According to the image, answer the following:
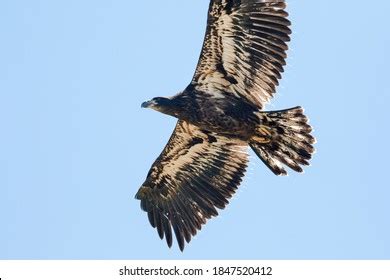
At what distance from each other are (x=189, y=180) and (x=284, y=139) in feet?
6.92

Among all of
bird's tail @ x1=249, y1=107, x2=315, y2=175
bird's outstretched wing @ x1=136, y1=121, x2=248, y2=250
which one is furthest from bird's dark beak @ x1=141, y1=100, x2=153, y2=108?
Answer: bird's tail @ x1=249, y1=107, x2=315, y2=175

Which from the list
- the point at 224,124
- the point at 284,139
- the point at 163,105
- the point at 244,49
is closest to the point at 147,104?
the point at 163,105

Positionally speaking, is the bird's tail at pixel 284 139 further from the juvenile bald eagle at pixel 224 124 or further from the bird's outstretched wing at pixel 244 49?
the bird's outstretched wing at pixel 244 49

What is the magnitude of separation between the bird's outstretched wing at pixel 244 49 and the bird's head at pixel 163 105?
1.87ft

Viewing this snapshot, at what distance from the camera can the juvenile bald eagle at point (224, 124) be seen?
17.1 meters

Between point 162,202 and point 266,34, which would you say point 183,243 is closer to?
point 162,202

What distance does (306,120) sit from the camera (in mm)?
17453

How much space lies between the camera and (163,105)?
17516 millimetres

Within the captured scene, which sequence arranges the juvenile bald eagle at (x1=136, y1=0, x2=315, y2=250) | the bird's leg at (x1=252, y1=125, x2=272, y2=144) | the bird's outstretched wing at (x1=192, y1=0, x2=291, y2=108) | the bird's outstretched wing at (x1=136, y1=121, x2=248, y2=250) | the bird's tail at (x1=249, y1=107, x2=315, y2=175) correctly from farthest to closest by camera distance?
the bird's outstretched wing at (x1=136, y1=121, x2=248, y2=250)
the bird's leg at (x1=252, y1=125, x2=272, y2=144)
the bird's tail at (x1=249, y1=107, x2=315, y2=175)
the juvenile bald eagle at (x1=136, y1=0, x2=315, y2=250)
the bird's outstretched wing at (x1=192, y1=0, x2=291, y2=108)

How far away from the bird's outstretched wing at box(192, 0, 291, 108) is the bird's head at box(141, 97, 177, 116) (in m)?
0.57

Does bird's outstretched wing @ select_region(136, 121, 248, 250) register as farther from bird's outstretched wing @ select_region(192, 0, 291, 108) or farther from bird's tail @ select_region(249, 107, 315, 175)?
bird's outstretched wing @ select_region(192, 0, 291, 108)

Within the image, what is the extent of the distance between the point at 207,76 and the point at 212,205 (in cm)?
221

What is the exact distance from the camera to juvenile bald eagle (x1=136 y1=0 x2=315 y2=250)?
1711 cm
